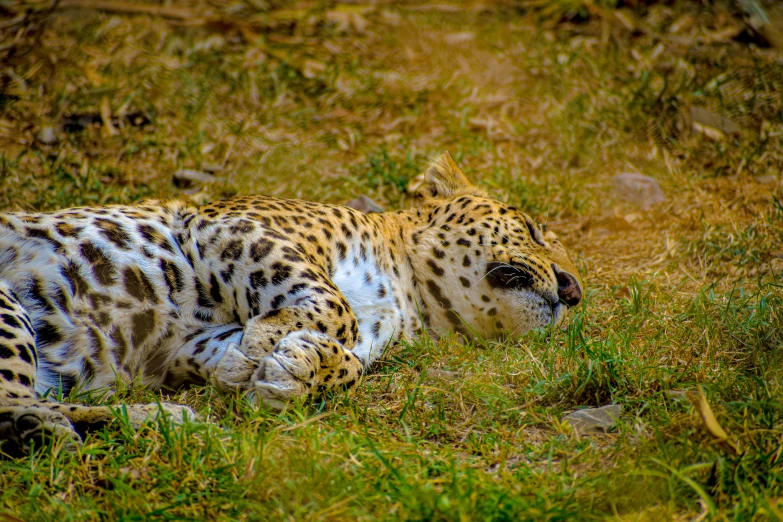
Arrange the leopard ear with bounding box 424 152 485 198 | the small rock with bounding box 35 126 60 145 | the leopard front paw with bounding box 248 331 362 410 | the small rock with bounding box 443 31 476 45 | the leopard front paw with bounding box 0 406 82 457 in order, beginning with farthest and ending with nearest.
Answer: the small rock with bounding box 443 31 476 45
the small rock with bounding box 35 126 60 145
the leopard ear with bounding box 424 152 485 198
the leopard front paw with bounding box 248 331 362 410
the leopard front paw with bounding box 0 406 82 457

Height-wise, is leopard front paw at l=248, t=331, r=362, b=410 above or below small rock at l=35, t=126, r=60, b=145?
below

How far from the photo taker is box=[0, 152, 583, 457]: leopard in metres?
4.22

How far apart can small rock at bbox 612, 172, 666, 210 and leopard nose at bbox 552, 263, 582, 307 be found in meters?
2.28

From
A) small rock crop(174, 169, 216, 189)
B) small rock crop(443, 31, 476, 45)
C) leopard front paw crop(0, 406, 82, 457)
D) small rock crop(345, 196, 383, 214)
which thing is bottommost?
small rock crop(345, 196, 383, 214)

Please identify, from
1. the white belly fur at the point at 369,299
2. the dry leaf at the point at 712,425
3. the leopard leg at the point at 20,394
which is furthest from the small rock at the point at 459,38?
the dry leaf at the point at 712,425

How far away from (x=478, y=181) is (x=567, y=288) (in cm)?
236

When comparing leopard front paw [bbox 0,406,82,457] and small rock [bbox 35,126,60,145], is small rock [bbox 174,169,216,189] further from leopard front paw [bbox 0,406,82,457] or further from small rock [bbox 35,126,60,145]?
leopard front paw [bbox 0,406,82,457]

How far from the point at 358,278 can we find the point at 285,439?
6.11 ft

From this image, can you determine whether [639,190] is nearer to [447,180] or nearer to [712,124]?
[712,124]

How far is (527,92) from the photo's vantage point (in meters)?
9.44

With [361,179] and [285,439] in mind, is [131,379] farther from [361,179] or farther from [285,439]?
[361,179]

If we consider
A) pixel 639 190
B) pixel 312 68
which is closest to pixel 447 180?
pixel 639 190

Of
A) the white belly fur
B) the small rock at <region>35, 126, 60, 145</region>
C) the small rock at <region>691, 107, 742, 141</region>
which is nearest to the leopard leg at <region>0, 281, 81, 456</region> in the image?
the white belly fur

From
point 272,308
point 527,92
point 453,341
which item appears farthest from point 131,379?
point 527,92
